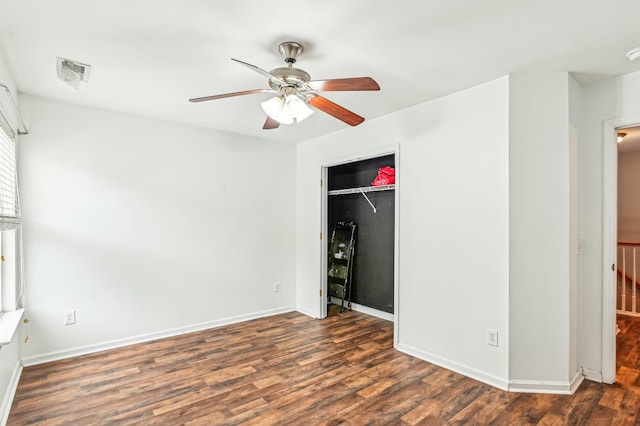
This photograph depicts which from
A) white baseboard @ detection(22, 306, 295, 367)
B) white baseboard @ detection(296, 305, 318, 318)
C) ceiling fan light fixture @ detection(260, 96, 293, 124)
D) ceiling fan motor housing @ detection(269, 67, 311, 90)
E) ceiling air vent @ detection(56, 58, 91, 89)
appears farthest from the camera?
white baseboard @ detection(296, 305, 318, 318)

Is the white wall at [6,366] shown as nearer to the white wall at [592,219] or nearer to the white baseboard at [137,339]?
the white baseboard at [137,339]

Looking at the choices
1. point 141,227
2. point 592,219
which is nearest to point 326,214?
point 141,227

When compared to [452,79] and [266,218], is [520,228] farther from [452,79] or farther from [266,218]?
[266,218]

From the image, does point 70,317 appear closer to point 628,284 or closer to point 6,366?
point 6,366

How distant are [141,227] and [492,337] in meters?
3.43

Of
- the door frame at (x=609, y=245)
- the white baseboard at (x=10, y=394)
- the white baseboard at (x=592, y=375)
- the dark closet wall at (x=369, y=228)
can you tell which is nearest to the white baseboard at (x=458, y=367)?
the white baseboard at (x=592, y=375)

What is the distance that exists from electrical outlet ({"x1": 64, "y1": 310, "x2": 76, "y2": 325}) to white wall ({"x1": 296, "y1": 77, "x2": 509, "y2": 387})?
3.07m

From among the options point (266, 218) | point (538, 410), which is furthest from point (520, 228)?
point (266, 218)

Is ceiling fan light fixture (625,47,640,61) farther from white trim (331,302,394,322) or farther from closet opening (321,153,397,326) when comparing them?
white trim (331,302,394,322)

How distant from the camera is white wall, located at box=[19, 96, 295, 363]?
3.00m

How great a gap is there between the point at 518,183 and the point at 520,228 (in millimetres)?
339

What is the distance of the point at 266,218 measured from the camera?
4461mm

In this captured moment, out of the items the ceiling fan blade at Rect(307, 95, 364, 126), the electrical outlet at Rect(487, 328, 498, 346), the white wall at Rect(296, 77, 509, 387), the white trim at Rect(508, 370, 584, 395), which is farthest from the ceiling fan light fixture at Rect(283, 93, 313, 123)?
the white trim at Rect(508, 370, 584, 395)

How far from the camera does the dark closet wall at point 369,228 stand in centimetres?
434
